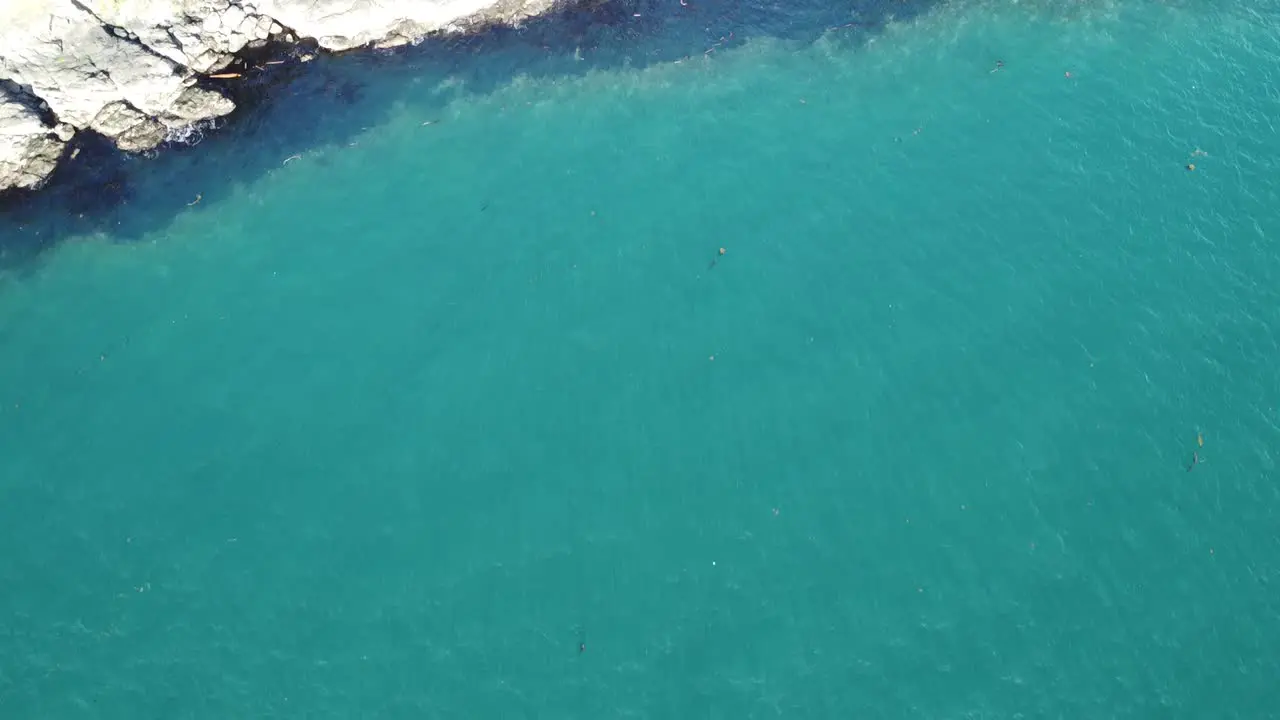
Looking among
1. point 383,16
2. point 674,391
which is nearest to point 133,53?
point 383,16

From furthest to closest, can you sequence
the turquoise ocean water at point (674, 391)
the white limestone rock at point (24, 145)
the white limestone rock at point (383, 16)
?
the white limestone rock at point (383, 16), the white limestone rock at point (24, 145), the turquoise ocean water at point (674, 391)

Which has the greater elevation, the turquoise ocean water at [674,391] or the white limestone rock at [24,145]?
the white limestone rock at [24,145]

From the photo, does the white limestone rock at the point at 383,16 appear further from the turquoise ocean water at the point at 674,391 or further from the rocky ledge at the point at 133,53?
the turquoise ocean water at the point at 674,391

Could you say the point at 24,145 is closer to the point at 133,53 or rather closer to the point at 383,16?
the point at 133,53

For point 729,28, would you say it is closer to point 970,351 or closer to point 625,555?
point 970,351

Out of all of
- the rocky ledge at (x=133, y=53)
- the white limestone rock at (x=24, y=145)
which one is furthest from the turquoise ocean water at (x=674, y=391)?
the rocky ledge at (x=133, y=53)

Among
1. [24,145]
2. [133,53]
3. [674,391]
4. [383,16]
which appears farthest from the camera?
[383,16]

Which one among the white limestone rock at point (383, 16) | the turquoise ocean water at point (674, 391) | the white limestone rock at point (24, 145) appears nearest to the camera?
the turquoise ocean water at point (674, 391)
